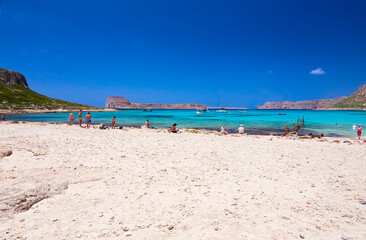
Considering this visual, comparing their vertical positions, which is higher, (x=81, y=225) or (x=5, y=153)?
(x=5, y=153)

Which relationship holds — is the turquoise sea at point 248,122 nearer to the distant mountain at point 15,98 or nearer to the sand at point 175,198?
the sand at point 175,198

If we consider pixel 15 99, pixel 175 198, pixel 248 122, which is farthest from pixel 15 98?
pixel 175 198

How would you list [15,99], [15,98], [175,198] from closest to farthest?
[175,198] → [15,99] → [15,98]

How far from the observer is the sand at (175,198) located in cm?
428

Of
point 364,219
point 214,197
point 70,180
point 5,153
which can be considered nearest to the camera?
point 364,219

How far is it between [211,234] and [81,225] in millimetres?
2946

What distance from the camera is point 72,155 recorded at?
10.3m

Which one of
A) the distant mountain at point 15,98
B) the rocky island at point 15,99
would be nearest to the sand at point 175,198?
the rocky island at point 15,99

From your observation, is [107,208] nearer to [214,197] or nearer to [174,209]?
[174,209]

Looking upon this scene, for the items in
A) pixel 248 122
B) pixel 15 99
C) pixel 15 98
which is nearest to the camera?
pixel 248 122

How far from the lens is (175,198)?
5.78 m

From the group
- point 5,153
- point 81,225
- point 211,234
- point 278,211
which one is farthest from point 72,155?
point 278,211

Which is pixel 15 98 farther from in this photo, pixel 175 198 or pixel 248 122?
pixel 175 198

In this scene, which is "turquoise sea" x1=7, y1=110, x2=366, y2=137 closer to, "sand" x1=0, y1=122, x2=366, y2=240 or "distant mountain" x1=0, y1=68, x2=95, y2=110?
"sand" x1=0, y1=122, x2=366, y2=240
